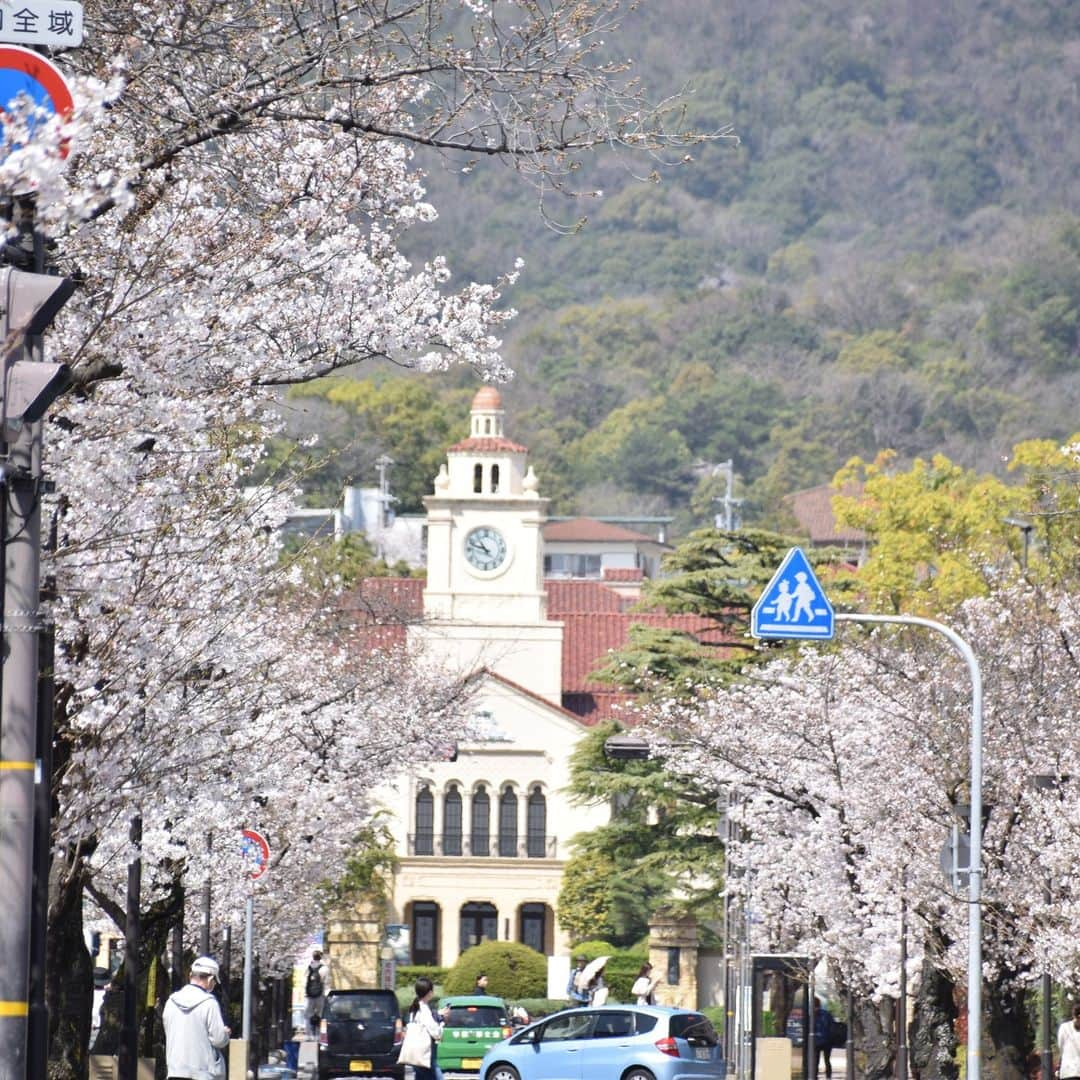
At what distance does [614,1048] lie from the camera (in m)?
34.6

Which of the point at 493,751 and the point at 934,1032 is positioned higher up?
the point at 493,751

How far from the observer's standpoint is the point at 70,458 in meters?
12.5

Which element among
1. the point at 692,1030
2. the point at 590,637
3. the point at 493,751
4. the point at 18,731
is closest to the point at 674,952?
the point at 493,751

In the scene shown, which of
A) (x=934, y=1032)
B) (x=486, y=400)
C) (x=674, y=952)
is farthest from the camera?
(x=486, y=400)

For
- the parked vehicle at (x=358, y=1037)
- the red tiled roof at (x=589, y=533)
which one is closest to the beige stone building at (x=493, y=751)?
the parked vehicle at (x=358, y=1037)

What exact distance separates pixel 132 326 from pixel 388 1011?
2824 cm

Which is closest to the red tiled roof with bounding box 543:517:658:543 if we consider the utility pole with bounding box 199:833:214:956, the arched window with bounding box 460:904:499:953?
the arched window with bounding box 460:904:499:953

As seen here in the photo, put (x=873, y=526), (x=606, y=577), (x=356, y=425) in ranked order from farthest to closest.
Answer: (x=356, y=425) → (x=606, y=577) → (x=873, y=526)

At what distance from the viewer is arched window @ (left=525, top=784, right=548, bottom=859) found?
86.9 metres

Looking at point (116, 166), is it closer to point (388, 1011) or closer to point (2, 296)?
point (2, 296)

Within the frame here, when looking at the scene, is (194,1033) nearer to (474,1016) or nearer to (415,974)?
(474,1016)

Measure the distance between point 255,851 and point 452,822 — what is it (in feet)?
197

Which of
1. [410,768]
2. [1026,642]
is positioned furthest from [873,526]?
[1026,642]

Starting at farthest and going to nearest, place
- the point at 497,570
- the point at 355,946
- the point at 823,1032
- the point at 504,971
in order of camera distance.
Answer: the point at 497,570, the point at 355,946, the point at 504,971, the point at 823,1032
